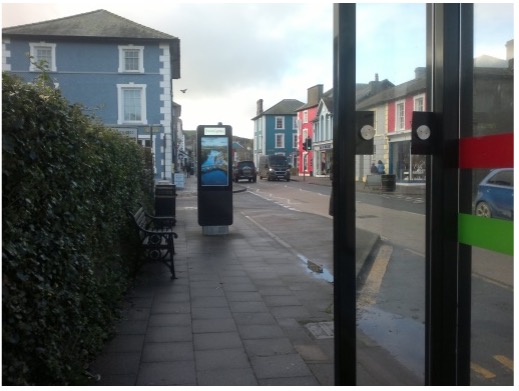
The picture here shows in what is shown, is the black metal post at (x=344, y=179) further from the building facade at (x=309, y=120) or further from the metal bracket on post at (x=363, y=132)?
the building facade at (x=309, y=120)

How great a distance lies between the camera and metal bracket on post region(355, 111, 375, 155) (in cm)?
265

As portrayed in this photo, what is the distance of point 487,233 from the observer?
2.52m

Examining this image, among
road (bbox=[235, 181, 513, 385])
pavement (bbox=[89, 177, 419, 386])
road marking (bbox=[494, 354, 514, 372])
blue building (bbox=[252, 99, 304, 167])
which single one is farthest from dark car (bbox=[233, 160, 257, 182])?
road marking (bbox=[494, 354, 514, 372])

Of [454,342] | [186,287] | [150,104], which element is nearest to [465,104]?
[454,342]

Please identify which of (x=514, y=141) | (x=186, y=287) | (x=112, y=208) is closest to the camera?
(x=514, y=141)

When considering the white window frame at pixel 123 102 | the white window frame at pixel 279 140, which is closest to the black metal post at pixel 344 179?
the white window frame at pixel 123 102

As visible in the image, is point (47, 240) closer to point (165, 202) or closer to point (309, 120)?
point (165, 202)

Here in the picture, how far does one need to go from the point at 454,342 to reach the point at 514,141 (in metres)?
1.10

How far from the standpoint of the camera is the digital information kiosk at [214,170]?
37.5 ft

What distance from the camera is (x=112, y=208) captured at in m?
5.50

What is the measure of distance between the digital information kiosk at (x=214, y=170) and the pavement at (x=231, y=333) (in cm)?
313

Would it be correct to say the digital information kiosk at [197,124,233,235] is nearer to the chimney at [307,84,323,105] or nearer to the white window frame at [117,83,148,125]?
the chimney at [307,84,323,105]

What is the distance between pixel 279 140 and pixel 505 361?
71182 mm

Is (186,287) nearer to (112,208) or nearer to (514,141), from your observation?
(112,208)
